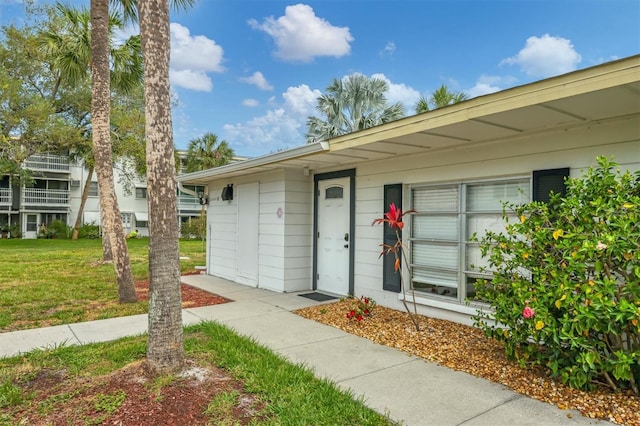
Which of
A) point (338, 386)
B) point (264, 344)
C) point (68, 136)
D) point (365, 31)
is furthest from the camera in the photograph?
point (68, 136)

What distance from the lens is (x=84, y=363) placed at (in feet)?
11.5

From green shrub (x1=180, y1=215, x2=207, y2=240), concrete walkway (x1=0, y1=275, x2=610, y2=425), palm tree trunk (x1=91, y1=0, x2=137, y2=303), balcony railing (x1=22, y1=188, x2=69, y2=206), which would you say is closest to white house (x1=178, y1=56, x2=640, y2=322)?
concrete walkway (x1=0, y1=275, x2=610, y2=425)

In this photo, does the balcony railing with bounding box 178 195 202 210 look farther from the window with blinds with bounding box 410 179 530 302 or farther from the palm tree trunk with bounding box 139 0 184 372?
the palm tree trunk with bounding box 139 0 184 372

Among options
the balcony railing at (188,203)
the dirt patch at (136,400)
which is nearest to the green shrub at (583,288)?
the dirt patch at (136,400)

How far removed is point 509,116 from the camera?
3.51 meters

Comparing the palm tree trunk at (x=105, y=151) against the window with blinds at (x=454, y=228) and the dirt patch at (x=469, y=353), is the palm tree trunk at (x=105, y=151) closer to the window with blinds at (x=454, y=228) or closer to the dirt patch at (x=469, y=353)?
the dirt patch at (x=469, y=353)

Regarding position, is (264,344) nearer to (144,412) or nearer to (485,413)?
(144,412)

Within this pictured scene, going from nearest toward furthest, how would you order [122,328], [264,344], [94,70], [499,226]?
1. [264,344]
2. [499,226]
3. [122,328]
4. [94,70]

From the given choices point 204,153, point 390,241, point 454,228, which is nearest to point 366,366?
point 454,228

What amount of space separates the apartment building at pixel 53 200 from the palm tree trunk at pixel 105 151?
19591 mm

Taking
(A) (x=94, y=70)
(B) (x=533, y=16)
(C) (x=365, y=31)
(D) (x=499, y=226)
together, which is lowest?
(D) (x=499, y=226)

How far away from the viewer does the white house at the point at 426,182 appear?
11.1ft

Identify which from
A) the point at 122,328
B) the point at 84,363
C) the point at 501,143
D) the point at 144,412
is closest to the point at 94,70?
the point at 122,328

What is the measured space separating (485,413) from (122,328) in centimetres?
412
